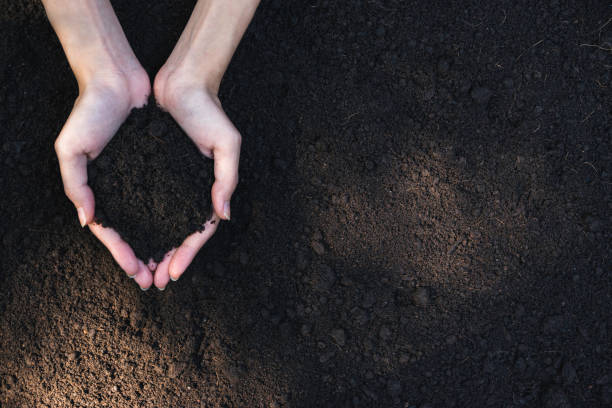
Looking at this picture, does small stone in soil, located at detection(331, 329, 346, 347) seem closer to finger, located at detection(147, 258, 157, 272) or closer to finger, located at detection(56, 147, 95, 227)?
finger, located at detection(147, 258, 157, 272)

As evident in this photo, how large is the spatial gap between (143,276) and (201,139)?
499mm

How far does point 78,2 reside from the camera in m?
1.72

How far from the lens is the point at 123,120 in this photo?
1.74 m

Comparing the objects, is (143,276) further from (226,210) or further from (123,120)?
(123,120)

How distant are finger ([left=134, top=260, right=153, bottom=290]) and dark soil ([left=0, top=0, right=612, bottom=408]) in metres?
0.12

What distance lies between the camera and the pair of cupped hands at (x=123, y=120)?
1.63 meters

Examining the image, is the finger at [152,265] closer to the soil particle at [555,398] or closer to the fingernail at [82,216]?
the fingernail at [82,216]

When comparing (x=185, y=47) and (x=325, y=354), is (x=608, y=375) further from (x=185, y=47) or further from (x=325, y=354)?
(x=185, y=47)

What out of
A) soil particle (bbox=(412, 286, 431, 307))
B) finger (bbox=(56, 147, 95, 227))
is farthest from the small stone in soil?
finger (bbox=(56, 147, 95, 227))

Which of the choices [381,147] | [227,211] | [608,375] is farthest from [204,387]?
[608,375]

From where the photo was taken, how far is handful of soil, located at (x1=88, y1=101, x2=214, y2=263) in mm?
1686

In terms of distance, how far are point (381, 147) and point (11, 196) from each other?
1.37 m

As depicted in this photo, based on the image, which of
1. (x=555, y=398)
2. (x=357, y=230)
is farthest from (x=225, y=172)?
(x=555, y=398)

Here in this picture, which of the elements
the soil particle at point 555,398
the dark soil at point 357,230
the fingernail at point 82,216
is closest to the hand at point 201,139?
the dark soil at point 357,230
